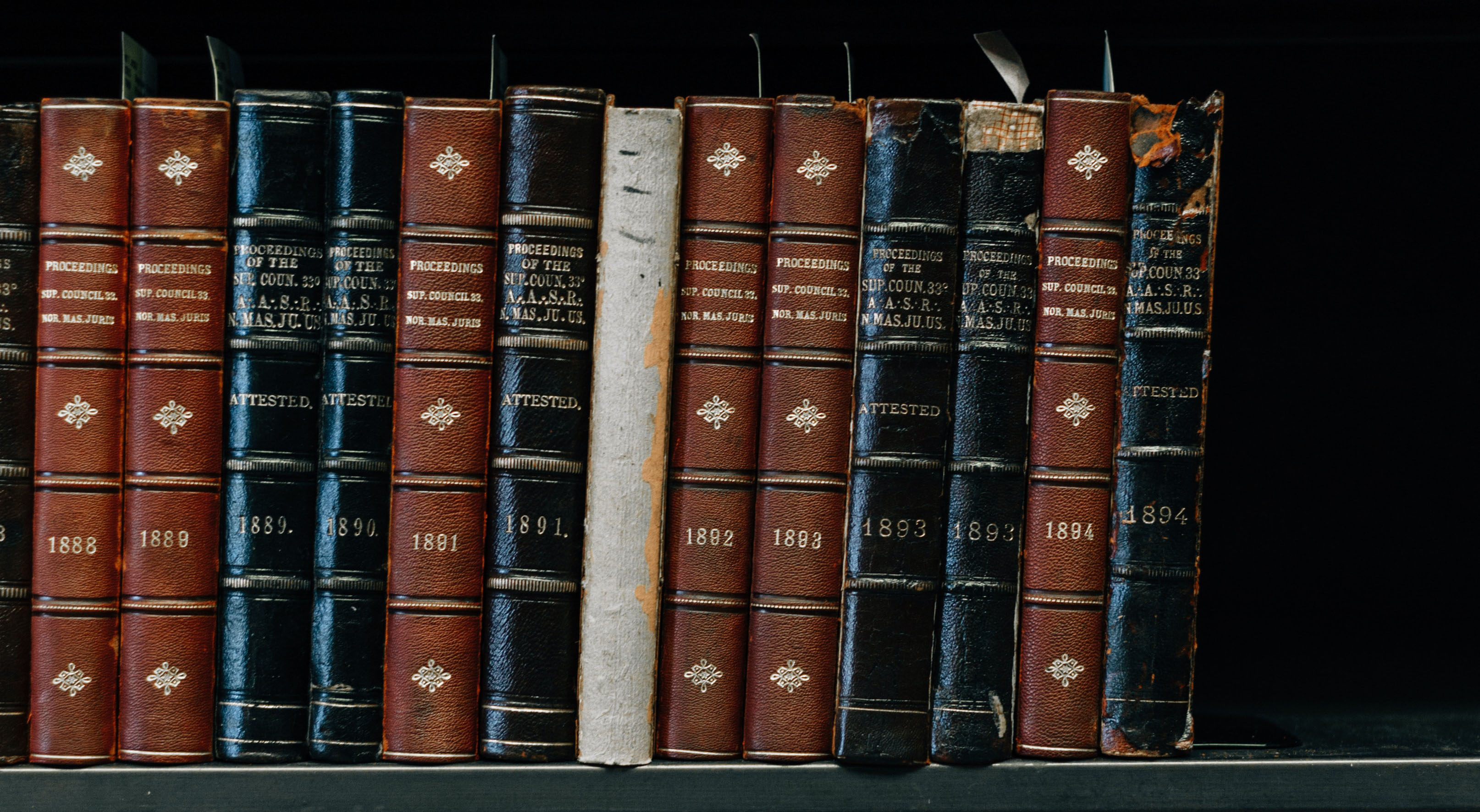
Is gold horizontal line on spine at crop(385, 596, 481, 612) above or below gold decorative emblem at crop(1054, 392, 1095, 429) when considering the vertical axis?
below

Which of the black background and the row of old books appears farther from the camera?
the black background

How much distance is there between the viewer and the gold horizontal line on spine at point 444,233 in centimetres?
62

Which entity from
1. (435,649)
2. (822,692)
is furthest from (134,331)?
(822,692)

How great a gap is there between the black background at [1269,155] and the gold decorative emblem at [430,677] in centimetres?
51

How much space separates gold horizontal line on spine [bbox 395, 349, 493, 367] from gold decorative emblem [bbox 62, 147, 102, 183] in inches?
8.6

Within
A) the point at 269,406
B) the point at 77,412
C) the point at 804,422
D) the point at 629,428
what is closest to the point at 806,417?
the point at 804,422

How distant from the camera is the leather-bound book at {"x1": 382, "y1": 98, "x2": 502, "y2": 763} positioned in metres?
0.62

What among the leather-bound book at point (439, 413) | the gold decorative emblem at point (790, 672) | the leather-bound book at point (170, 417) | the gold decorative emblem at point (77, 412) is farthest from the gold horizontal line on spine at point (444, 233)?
the gold decorative emblem at point (790, 672)

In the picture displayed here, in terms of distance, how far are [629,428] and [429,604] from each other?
0.16 m

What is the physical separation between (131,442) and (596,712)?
0.33 meters

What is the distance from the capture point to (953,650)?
64 cm

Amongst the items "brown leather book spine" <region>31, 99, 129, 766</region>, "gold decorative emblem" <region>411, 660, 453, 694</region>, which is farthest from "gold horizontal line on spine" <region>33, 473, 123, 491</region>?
"gold decorative emblem" <region>411, 660, 453, 694</region>

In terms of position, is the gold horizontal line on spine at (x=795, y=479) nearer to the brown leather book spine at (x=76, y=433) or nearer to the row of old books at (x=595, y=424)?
the row of old books at (x=595, y=424)

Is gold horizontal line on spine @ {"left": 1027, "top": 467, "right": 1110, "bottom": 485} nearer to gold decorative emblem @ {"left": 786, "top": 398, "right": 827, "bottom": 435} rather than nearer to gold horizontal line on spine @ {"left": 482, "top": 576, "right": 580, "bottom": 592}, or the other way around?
gold decorative emblem @ {"left": 786, "top": 398, "right": 827, "bottom": 435}
